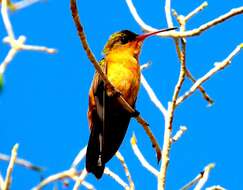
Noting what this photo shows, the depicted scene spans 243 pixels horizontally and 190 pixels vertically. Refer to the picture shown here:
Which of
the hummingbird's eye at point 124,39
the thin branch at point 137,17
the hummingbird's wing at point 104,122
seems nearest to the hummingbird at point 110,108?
the hummingbird's wing at point 104,122

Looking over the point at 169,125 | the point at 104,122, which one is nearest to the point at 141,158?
the point at 169,125

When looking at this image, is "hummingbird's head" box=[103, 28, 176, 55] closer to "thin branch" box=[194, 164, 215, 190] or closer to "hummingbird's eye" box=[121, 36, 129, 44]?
"hummingbird's eye" box=[121, 36, 129, 44]

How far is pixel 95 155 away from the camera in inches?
215

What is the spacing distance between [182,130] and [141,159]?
0.50m

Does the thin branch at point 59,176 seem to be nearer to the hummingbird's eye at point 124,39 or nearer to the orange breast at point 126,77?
the orange breast at point 126,77

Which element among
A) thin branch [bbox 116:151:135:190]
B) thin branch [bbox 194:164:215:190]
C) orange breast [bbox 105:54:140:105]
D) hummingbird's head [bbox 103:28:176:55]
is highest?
hummingbird's head [bbox 103:28:176:55]

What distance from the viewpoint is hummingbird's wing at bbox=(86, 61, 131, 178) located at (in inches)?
220

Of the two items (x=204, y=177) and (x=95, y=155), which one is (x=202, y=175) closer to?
(x=204, y=177)

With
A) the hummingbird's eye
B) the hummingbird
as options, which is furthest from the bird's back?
the hummingbird's eye

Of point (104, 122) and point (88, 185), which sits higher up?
point (104, 122)

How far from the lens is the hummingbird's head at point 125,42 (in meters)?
6.51

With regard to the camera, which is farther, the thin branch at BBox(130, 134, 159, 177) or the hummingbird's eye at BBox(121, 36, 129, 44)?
the hummingbird's eye at BBox(121, 36, 129, 44)

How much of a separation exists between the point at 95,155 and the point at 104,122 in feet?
1.47

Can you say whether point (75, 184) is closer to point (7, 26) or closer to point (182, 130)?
point (182, 130)
